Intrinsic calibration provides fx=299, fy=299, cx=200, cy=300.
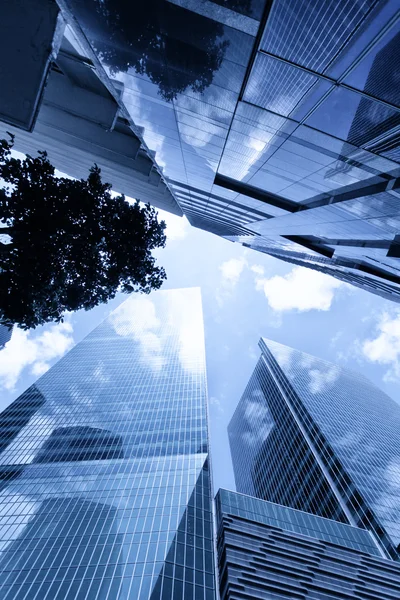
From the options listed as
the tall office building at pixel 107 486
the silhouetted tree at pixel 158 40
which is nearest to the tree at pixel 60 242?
the silhouetted tree at pixel 158 40

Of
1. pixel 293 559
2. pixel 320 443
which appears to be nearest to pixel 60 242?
pixel 293 559

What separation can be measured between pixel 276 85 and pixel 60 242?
9.32 metres

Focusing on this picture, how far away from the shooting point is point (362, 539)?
5906 centimetres

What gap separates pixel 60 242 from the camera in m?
11.5

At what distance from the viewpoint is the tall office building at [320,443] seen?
68.2 metres

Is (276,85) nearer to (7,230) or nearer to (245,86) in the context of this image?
(245,86)

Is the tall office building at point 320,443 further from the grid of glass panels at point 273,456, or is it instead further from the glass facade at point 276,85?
the glass facade at point 276,85

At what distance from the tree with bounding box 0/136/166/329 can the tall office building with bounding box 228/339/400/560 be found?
253 feet

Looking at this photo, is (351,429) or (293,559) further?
(351,429)

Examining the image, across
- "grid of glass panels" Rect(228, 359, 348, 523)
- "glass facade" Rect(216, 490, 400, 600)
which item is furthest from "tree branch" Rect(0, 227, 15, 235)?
"grid of glass panels" Rect(228, 359, 348, 523)

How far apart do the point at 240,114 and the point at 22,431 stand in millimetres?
83437

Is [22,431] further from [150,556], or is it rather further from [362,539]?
[362,539]

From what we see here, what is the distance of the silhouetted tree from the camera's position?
194 inches

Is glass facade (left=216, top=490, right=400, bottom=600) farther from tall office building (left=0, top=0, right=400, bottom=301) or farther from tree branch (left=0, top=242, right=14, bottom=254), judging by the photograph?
tall office building (left=0, top=0, right=400, bottom=301)
